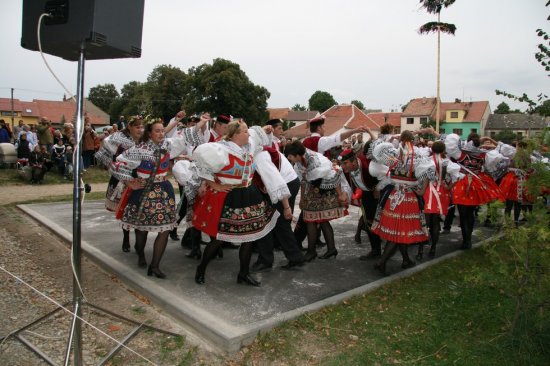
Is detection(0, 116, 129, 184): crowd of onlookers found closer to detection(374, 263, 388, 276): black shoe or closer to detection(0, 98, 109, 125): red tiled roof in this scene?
detection(374, 263, 388, 276): black shoe

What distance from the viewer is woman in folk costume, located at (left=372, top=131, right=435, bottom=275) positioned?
512 centimetres

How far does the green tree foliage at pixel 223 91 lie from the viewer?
37.6 meters

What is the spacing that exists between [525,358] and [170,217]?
3684 millimetres

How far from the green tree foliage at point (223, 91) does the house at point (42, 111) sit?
23267 millimetres

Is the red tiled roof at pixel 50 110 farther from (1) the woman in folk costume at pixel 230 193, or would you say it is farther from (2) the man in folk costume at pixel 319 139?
(1) the woman in folk costume at pixel 230 193

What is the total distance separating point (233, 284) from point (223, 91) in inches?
1354

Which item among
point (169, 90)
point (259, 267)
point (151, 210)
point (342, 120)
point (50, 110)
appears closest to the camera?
point (151, 210)

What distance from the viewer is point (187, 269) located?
5.23 metres

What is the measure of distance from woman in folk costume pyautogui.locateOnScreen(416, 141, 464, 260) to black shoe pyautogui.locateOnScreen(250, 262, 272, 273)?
229 centimetres

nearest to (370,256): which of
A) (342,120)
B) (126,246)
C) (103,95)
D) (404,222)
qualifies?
(404,222)

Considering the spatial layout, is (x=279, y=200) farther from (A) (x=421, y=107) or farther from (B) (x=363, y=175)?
(A) (x=421, y=107)

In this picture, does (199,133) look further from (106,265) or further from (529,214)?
(529,214)

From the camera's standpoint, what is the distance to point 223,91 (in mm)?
37562

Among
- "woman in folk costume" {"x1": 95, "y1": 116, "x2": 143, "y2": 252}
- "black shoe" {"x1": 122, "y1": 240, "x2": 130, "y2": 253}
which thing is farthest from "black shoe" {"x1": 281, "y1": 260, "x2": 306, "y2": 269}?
"woman in folk costume" {"x1": 95, "y1": 116, "x2": 143, "y2": 252}
